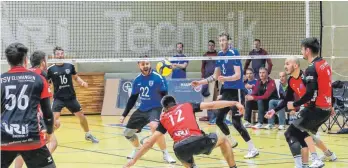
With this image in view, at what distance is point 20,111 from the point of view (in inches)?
268

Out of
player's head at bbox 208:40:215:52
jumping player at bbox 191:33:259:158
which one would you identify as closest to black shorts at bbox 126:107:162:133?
jumping player at bbox 191:33:259:158

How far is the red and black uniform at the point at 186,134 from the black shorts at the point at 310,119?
1588 mm

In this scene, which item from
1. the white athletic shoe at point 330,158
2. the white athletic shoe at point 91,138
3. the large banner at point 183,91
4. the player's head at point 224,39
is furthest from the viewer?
the large banner at point 183,91

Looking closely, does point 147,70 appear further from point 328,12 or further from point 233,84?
point 328,12

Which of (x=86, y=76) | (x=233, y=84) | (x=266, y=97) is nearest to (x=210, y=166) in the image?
(x=233, y=84)

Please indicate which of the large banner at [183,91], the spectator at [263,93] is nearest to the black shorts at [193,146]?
the spectator at [263,93]

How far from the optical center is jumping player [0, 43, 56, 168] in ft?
22.3

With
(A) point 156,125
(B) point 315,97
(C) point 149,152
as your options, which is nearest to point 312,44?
(B) point 315,97

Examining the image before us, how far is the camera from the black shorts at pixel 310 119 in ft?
32.1

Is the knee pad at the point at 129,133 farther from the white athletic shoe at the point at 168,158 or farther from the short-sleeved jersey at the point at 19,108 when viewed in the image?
the short-sleeved jersey at the point at 19,108

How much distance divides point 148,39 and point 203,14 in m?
1.99

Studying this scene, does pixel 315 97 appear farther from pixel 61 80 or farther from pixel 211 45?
pixel 211 45

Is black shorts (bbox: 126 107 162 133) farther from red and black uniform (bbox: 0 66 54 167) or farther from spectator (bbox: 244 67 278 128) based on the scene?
spectator (bbox: 244 67 278 128)

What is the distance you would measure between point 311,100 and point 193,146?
221 cm
